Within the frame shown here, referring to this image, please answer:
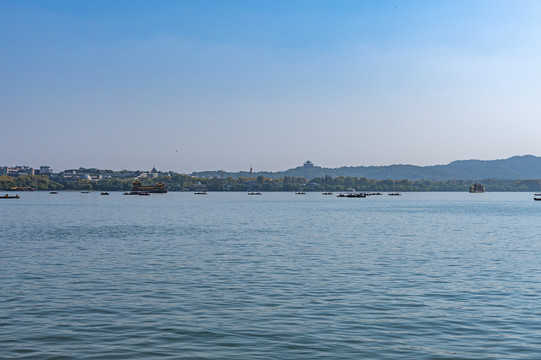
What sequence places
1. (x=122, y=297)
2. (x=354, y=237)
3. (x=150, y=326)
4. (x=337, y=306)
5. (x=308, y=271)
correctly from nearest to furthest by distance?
1. (x=150, y=326)
2. (x=337, y=306)
3. (x=122, y=297)
4. (x=308, y=271)
5. (x=354, y=237)

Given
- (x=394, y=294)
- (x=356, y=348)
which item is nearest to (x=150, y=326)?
(x=356, y=348)

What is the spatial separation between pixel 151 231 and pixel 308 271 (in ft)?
141

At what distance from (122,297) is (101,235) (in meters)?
42.9

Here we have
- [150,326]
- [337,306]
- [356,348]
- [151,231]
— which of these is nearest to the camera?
[356,348]

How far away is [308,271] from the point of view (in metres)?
38.0

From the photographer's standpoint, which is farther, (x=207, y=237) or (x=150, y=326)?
(x=207, y=237)

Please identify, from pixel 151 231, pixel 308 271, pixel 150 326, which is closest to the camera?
pixel 150 326

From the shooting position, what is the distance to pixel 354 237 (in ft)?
216

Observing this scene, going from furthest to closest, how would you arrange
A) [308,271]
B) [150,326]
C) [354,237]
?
[354,237], [308,271], [150,326]

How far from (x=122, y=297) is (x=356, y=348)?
14.1 metres

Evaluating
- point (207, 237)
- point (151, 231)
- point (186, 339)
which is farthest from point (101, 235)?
point (186, 339)

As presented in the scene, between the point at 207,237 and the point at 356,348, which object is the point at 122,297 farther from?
the point at 207,237

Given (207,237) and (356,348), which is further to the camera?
(207,237)

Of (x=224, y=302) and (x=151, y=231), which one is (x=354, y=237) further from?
(x=224, y=302)
